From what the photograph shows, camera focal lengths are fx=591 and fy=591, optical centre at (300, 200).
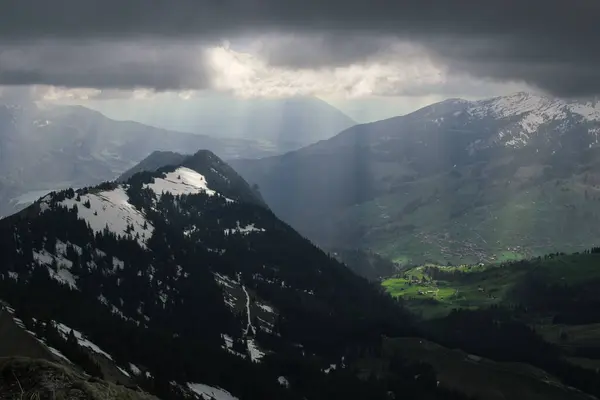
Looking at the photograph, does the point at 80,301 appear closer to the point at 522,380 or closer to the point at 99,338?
the point at 99,338

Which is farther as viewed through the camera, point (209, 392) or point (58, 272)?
point (58, 272)

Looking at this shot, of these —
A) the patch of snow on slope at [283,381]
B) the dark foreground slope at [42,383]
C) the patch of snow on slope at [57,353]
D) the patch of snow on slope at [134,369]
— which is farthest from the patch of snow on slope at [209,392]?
the dark foreground slope at [42,383]

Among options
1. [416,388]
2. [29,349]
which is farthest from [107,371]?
[416,388]

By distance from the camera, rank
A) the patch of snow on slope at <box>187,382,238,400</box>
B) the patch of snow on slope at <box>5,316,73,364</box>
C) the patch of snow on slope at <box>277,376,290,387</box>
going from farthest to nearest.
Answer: the patch of snow on slope at <box>277,376,290,387</box> < the patch of snow on slope at <box>187,382,238,400</box> < the patch of snow on slope at <box>5,316,73,364</box>

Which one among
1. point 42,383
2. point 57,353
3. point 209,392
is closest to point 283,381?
point 209,392

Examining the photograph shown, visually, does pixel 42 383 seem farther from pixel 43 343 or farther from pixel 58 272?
pixel 58 272

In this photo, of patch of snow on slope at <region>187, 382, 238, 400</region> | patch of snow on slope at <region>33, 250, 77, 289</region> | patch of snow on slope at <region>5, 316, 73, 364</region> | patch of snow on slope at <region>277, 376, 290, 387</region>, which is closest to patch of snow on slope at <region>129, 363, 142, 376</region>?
patch of snow on slope at <region>187, 382, 238, 400</region>

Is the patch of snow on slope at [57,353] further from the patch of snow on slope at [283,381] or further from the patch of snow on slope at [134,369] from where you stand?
the patch of snow on slope at [283,381]

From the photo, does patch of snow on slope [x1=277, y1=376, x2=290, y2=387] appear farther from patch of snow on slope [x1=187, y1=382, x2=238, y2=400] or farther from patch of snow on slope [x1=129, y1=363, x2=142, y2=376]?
patch of snow on slope [x1=129, y1=363, x2=142, y2=376]
